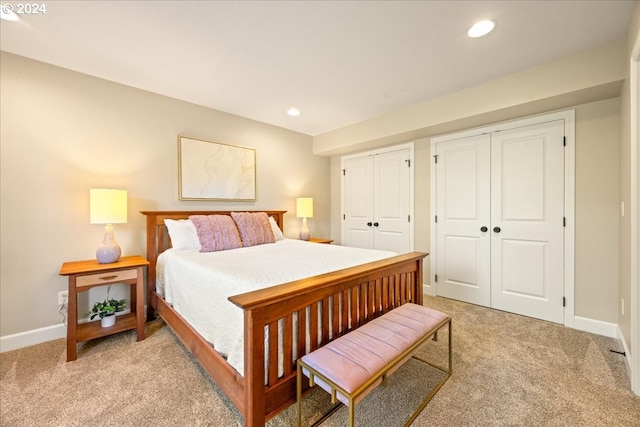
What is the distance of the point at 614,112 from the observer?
2283mm

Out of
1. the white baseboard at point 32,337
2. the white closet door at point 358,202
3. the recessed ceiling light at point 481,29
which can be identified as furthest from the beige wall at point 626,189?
the white baseboard at point 32,337

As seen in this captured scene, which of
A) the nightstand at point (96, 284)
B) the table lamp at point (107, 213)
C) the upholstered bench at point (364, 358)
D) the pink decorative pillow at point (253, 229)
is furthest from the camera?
the pink decorative pillow at point (253, 229)

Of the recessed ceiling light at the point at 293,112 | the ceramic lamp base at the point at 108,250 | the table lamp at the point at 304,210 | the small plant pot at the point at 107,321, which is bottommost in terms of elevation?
the small plant pot at the point at 107,321

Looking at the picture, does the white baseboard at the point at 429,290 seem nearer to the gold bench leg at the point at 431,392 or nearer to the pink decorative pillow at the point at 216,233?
the gold bench leg at the point at 431,392

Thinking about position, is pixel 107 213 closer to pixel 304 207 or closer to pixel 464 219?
pixel 304 207

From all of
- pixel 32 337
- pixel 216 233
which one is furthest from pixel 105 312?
pixel 216 233

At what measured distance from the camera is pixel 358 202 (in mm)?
4348

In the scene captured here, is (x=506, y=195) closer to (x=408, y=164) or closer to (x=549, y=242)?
(x=549, y=242)

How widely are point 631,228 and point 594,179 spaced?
939 mm

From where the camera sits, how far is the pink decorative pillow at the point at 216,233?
2.59 metres

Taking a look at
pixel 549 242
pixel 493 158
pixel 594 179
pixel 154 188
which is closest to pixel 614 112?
pixel 594 179

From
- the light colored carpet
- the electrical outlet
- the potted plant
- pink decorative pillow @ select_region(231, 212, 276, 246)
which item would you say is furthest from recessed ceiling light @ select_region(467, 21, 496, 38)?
the electrical outlet

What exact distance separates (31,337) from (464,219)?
14.7ft

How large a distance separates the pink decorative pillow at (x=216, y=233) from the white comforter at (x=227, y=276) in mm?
117
